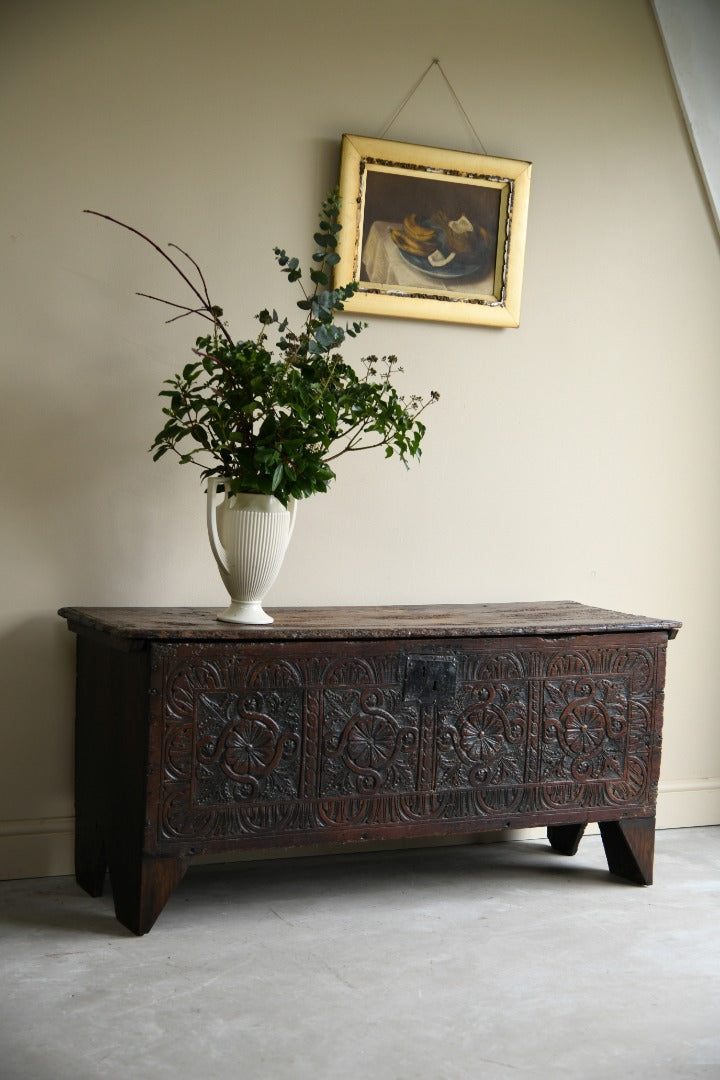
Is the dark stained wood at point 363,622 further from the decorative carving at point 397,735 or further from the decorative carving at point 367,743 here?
the decorative carving at point 367,743

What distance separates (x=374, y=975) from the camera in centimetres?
265

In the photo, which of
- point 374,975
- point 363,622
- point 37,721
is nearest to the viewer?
point 374,975

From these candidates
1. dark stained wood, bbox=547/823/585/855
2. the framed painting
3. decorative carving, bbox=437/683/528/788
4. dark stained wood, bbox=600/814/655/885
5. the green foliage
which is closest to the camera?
the green foliage

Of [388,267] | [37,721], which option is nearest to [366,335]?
[388,267]

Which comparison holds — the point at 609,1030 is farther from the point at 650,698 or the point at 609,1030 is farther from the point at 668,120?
the point at 668,120

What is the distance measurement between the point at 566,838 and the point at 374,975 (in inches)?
47.3

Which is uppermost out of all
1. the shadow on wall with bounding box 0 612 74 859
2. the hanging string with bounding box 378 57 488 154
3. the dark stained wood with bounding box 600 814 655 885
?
the hanging string with bounding box 378 57 488 154

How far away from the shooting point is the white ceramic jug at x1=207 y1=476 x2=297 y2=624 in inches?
119

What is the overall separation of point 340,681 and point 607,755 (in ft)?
2.91

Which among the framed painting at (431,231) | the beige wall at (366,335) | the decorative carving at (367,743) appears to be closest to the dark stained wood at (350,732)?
the decorative carving at (367,743)

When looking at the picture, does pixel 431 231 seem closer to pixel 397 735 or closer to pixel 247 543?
pixel 247 543

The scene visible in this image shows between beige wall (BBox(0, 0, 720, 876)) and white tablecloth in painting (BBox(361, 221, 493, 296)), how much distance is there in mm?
147

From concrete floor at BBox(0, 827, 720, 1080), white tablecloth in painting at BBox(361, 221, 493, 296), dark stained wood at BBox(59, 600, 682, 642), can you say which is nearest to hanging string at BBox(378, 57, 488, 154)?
white tablecloth in painting at BBox(361, 221, 493, 296)

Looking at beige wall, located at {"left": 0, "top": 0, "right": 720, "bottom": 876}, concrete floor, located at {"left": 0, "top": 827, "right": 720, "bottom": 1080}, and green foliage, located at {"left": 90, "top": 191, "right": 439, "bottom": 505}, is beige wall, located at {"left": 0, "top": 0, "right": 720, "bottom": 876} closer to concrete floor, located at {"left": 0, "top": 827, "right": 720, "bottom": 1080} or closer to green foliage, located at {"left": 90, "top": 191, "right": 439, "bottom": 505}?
green foliage, located at {"left": 90, "top": 191, "right": 439, "bottom": 505}
